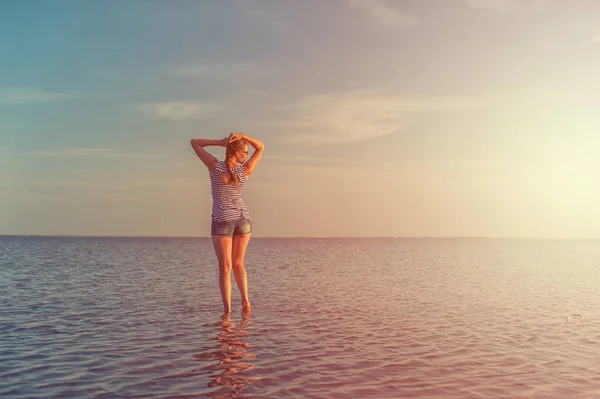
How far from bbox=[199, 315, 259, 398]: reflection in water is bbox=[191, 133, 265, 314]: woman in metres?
1.28

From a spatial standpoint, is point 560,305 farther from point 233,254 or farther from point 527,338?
point 233,254

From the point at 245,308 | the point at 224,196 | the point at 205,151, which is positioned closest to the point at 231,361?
the point at 224,196

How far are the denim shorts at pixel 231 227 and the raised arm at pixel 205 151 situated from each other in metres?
1.05

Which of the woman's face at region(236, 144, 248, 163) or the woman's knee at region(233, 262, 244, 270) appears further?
the woman's knee at region(233, 262, 244, 270)

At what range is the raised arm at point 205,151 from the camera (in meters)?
10.4

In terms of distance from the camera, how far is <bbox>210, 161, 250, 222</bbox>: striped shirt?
10.4 m

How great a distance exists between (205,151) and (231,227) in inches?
61.1

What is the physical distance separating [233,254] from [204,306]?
3065 mm

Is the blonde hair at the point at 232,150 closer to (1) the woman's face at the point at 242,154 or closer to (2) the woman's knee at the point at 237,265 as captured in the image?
(1) the woman's face at the point at 242,154

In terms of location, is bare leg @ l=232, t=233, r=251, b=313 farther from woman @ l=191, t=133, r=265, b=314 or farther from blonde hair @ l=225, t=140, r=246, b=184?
blonde hair @ l=225, t=140, r=246, b=184

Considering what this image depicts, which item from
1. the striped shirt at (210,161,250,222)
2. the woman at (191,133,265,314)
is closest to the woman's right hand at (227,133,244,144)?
the woman at (191,133,265,314)

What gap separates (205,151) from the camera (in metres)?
10.6

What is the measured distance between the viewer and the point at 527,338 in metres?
9.64

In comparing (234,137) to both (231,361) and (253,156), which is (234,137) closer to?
(253,156)
